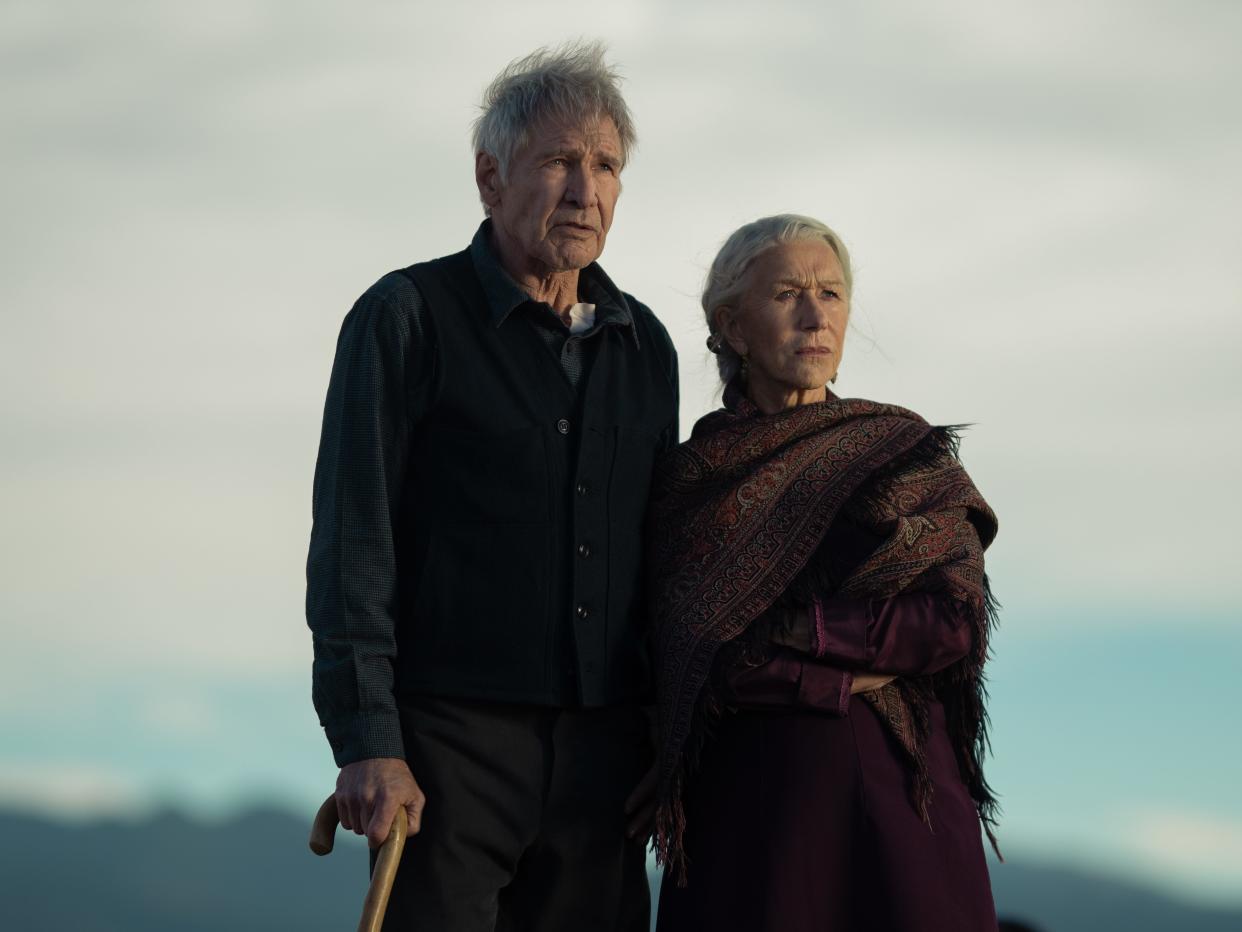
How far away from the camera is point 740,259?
3.26 m

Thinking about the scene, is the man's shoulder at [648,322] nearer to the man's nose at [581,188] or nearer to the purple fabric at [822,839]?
the man's nose at [581,188]

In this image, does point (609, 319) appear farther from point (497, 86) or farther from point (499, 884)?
point (499, 884)

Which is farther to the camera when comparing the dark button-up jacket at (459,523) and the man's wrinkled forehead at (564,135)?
the man's wrinkled forehead at (564,135)

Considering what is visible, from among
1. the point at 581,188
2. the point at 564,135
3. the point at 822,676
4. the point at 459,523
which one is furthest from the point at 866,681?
the point at 564,135

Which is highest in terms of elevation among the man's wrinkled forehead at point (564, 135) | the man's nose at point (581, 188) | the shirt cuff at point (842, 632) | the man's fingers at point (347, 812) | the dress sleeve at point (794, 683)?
the man's wrinkled forehead at point (564, 135)

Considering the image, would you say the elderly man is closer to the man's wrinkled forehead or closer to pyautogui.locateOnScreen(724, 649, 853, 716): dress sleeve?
the man's wrinkled forehead

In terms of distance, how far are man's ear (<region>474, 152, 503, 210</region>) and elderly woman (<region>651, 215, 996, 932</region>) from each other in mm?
595

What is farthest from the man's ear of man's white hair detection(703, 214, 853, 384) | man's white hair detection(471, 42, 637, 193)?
man's white hair detection(703, 214, 853, 384)

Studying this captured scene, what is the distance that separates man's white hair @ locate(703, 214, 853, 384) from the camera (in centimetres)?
323

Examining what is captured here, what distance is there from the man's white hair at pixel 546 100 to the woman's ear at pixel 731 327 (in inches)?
15.0

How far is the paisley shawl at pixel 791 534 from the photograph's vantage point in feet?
9.53

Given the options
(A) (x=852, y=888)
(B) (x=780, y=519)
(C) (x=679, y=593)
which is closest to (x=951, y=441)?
(B) (x=780, y=519)

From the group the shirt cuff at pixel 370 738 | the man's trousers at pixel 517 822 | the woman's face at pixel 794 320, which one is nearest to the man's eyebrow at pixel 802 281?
the woman's face at pixel 794 320

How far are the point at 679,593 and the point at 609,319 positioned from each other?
0.54 metres
